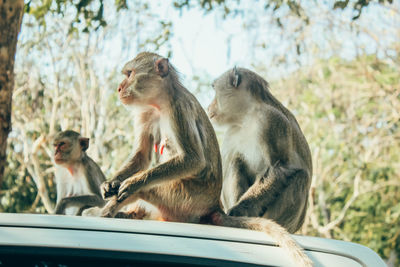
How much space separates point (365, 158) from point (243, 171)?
9771 mm

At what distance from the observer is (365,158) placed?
13.9 m

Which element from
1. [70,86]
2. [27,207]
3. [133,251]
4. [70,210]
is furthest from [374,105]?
[133,251]

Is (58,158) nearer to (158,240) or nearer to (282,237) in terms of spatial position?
(282,237)

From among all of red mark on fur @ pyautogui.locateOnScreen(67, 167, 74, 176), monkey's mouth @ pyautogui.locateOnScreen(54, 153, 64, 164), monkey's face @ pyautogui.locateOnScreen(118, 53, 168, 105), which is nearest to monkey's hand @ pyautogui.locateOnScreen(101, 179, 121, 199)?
monkey's face @ pyautogui.locateOnScreen(118, 53, 168, 105)

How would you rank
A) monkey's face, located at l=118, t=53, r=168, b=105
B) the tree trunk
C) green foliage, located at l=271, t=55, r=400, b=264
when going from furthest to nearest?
1. green foliage, located at l=271, t=55, r=400, b=264
2. monkey's face, located at l=118, t=53, r=168, b=105
3. the tree trunk

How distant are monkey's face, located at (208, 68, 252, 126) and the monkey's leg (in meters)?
0.70

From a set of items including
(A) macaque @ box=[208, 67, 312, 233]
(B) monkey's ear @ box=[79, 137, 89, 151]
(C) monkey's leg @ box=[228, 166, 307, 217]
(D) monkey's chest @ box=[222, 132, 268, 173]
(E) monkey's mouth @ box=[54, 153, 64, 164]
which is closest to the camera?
(C) monkey's leg @ box=[228, 166, 307, 217]

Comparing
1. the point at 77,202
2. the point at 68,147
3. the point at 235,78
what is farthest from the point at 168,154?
the point at 68,147

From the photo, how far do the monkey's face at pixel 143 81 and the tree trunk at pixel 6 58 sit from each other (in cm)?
77

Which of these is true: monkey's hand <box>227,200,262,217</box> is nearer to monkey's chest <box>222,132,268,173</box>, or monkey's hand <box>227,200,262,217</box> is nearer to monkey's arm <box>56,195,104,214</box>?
monkey's chest <box>222,132,268,173</box>

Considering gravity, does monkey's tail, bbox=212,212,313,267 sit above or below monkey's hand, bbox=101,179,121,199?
below

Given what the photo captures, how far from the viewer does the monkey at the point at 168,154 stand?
3270 mm

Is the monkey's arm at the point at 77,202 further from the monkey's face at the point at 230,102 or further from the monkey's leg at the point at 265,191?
the monkey's leg at the point at 265,191

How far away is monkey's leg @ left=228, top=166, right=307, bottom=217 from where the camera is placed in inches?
170
